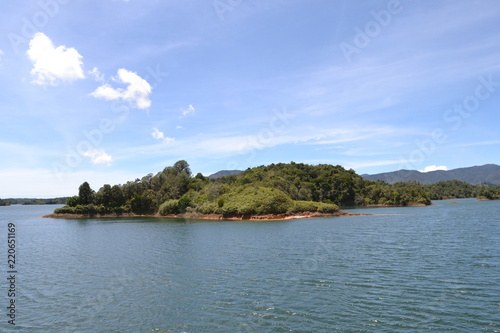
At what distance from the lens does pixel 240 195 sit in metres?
100

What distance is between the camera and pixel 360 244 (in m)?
38.1

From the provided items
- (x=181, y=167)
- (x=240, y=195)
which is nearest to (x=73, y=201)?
(x=181, y=167)

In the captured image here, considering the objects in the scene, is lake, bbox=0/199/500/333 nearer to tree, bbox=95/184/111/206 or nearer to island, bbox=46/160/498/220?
Result: island, bbox=46/160/498/220

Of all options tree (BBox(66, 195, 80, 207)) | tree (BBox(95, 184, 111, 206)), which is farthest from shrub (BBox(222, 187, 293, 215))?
tree (BBox(66, 195, 80, 207))

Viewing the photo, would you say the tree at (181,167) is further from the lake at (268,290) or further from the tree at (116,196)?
the lake at (268,290)

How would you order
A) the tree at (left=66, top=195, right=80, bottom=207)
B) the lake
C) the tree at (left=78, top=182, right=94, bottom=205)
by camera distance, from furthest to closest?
the tree at (left=66, top=195, right=80, bottom=207) < the tree at (left=78, top=182, right=94, bottom=205) < the lake

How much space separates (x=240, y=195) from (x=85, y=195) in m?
79.5

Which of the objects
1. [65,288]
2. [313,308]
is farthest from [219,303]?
[65,288]

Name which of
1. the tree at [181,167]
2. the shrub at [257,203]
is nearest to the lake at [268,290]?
the shrub at [257,203]

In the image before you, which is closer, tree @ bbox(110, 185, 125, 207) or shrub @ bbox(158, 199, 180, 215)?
shrub @ bbox(158, 199, 180, 215)

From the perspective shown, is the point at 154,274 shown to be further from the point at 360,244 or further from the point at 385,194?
the point at 385,194

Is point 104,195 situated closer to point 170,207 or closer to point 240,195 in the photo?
point 170,207

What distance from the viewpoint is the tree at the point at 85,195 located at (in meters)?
137

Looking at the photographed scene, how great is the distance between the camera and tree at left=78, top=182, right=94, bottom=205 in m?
137
